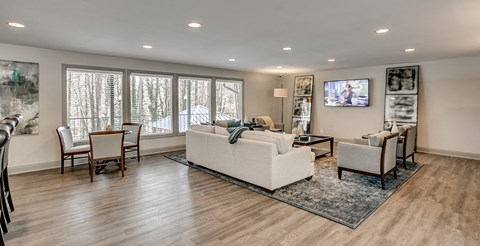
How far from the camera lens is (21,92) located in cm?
479

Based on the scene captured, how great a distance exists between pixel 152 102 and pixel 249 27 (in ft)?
13.2

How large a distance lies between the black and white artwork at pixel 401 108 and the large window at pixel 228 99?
4456mm

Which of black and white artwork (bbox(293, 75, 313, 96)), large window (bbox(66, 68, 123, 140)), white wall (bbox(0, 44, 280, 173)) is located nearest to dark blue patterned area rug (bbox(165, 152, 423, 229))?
large window (bbox(66, 68, 123, 140))

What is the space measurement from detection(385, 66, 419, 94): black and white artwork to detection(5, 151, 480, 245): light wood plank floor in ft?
9.42

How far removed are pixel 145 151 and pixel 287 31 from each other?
460 centimetres

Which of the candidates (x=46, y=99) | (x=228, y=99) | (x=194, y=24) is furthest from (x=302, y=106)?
(x=46, y=99)

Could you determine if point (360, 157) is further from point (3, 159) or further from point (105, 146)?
point (3, 159)

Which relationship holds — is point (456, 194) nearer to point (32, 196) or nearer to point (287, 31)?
point (287, 31)

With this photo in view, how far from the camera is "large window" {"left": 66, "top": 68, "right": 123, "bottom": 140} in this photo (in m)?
5.47

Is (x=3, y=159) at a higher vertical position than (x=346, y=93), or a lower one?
lower

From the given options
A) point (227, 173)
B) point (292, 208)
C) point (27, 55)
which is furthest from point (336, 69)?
point (27, 55)

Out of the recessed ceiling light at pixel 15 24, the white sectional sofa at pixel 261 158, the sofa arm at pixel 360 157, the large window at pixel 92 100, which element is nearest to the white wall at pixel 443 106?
the sofa arm at pixel 360 157

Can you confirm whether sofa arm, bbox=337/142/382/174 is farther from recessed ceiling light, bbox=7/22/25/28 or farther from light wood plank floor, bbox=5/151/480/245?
recessed ceiling light, bbox=7/22/25/28

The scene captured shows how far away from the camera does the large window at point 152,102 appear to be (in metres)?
6.33
